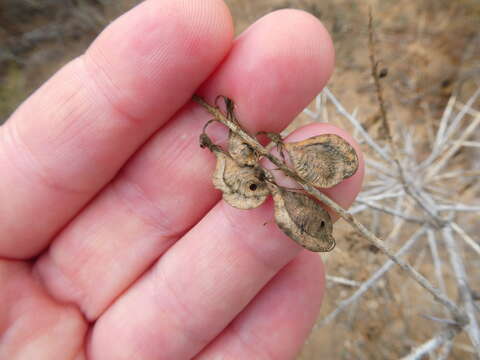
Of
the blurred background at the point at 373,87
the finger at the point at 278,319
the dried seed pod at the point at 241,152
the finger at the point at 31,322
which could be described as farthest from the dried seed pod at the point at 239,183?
the blurred background at the point at 373,87

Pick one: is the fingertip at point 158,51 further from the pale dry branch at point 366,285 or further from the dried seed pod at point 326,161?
the pale dry branch at point 366,285

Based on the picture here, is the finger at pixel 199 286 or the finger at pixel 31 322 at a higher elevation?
the finger at pixel 31 322

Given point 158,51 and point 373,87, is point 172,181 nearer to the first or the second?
point 158,51

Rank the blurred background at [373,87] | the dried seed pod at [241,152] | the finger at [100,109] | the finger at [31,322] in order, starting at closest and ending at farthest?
the finger at [100,109] < the dried seed pod at [241,152] < the finger at [31,322] < the blurred background at [373,87]

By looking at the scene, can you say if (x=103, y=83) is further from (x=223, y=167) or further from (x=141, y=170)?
(x=223, y=167)

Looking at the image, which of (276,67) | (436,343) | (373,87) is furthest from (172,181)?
(373,87)

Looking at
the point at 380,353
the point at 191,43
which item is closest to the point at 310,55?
the point at 191,43
